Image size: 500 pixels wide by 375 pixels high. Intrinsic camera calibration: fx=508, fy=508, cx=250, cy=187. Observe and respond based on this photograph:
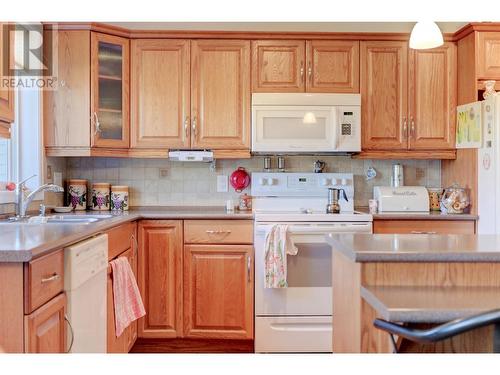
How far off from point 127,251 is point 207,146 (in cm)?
95

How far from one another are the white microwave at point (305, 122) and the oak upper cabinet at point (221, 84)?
0.37ft

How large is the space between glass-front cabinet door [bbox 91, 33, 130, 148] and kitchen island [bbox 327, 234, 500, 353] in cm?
216

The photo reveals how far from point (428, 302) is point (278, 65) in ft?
8.08

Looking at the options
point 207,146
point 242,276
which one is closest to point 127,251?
point 242,276

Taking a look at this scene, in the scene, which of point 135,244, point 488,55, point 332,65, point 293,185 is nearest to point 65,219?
point 135,244

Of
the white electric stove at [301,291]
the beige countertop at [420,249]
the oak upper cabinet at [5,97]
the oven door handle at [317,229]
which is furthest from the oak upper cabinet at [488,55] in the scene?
the oak upper cabinet at [5,97]

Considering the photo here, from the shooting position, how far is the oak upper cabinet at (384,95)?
3.44 meters

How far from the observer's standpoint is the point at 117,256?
104 inches

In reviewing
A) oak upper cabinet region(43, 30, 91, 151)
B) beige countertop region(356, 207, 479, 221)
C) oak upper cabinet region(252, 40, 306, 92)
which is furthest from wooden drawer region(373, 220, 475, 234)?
oak upper cabinet region(43, 30, 91, 151)

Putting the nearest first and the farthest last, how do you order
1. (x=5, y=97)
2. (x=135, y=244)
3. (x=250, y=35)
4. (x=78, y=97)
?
(x=5, y=97) → (x=135, y=244) → (x=78, y=97) → (x=250, y=35)

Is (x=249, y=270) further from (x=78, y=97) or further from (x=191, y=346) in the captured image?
(x=78, y=97)

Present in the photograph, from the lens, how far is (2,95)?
2109 millimetres

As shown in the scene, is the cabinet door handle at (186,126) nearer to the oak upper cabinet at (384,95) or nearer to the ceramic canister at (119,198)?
the ceramic canister at (119,198)
